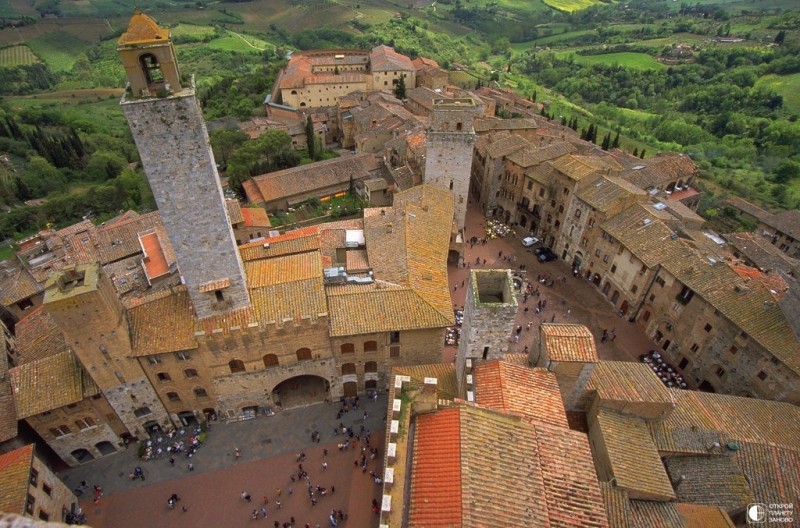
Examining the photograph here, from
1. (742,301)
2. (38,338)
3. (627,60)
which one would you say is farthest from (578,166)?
(627,60)

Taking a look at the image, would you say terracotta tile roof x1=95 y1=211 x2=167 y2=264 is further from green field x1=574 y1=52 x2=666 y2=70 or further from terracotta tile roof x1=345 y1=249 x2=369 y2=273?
green field x1=574 y1=52 x2=666 y2=70

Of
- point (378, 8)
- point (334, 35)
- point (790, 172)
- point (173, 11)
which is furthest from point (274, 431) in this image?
point (173, 11)

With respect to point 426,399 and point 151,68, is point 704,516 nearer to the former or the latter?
point 426,399

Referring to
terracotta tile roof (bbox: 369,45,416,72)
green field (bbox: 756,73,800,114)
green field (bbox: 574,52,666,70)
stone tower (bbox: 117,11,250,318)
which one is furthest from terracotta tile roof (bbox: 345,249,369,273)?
green field (bbox: 574,52,666,70)

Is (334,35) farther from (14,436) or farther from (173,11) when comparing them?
(14,436)

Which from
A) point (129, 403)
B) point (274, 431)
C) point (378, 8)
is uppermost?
point (378, 8)
